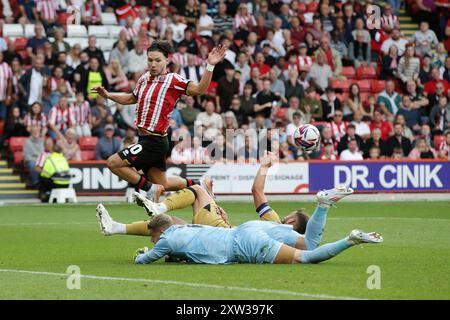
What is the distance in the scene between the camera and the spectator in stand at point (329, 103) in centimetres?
3147

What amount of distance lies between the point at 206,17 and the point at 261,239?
72.0ft

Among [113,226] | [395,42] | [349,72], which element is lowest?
[113,226]

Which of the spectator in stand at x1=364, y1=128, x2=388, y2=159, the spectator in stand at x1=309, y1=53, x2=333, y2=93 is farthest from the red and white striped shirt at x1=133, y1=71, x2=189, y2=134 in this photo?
the spectator in stand at x1=309, y1=53, x2=333, y2=93

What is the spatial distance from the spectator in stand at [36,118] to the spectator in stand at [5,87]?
2.84ft

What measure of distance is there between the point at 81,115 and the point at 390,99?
9644mm

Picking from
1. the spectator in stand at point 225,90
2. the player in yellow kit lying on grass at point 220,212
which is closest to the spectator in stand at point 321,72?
the spectator in stand at point 225,90

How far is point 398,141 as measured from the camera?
101ft

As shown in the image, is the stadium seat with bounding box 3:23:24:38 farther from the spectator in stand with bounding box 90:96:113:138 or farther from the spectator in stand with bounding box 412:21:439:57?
the spectator in stand with bounding box 412:21:439:57

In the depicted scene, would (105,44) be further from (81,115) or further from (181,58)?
(81,115)

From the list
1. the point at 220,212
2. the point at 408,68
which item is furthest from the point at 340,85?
the point at 220,212

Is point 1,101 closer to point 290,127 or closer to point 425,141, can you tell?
point 290,127

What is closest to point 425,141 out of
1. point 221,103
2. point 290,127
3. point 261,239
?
point 290,127

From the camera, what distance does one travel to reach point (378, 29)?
35.4 metres

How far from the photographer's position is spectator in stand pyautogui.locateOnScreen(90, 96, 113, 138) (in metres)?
28.9
